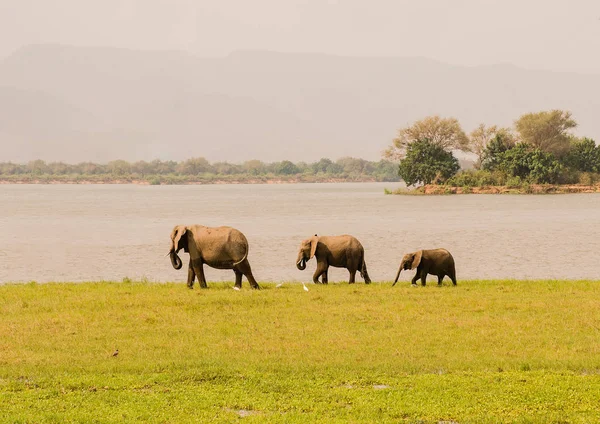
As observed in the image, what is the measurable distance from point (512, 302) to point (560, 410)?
30.5ft

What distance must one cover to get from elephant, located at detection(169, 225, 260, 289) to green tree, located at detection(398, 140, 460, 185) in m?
94.8

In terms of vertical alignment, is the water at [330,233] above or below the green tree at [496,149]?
below

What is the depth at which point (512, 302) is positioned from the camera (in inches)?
817

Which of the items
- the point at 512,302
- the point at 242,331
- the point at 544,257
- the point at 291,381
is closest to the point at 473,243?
the point at 544,257

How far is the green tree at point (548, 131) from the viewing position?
11831 centimetres

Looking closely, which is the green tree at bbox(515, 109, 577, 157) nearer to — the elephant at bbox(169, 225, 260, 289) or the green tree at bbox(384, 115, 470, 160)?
the green tree at bbox(384, 115, 470, 160)

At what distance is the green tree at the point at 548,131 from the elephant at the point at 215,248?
331 feet

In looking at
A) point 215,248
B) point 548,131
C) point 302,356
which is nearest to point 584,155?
point 548,131

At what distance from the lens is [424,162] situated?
4651 inches

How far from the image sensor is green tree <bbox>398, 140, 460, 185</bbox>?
11744 centimetres

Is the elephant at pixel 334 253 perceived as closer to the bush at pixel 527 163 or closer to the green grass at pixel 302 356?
the green grass at pixel 302 356

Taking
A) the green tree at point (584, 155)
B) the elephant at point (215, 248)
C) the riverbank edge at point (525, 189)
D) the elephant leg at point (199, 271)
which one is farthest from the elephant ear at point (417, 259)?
the green tree at point (584, 155)

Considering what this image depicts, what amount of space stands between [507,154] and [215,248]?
Result: 95.9 m

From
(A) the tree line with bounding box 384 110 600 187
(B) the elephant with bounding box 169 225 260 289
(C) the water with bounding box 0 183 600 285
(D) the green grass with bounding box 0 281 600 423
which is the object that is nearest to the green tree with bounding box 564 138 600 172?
(A) the tree line with bounding box 384 110 600 187
